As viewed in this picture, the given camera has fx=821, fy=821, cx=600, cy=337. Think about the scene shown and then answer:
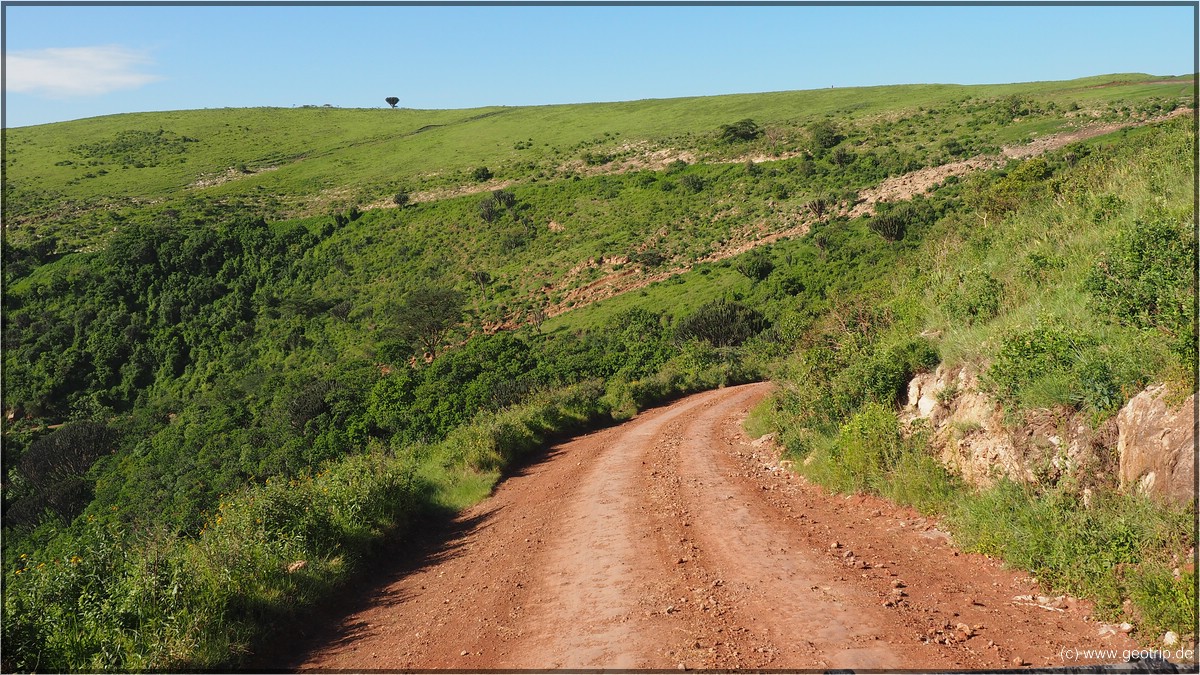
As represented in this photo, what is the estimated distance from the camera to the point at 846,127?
76.9m

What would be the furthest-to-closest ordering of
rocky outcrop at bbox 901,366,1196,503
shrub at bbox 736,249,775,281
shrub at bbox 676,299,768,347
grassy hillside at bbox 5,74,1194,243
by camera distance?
grassy hillside at bbox 5,74,1194,243
shrub at bbox 736,249,775,281
shrub at bbox 676,299,768,347
rocky outcrop at bbox 901,366,1196,503

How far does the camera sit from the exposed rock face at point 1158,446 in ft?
18.8

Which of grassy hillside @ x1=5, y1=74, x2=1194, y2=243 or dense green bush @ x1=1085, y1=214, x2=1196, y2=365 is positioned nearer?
dense green bush @ x1=1085, y1=214, x2=1196, y2=365

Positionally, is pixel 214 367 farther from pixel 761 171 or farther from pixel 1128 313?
pixel 1128 313

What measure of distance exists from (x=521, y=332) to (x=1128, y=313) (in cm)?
4730

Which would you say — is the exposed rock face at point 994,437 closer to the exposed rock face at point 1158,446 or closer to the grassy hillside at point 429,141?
the exposed rock face at point 1158,446

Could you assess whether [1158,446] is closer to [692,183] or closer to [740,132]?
A: [692,183]

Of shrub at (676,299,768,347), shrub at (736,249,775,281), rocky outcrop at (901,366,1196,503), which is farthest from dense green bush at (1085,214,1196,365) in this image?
shrub at (736,249,775,281)

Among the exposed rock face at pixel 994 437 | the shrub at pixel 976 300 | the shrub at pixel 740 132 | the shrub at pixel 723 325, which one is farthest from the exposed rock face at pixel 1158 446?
the shrub at pixel 740 132

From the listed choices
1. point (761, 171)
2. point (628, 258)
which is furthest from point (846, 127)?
point (628, 258)

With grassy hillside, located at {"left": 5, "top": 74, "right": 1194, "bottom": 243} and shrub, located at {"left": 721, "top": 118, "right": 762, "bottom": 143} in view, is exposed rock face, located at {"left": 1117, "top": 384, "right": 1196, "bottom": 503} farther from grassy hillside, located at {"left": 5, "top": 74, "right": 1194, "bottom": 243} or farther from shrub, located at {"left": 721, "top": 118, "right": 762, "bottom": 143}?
shrub, located at {"left": 721, "top": 118, "right": 762, "bottom": 143}

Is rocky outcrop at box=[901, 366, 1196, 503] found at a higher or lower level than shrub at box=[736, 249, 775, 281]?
higher

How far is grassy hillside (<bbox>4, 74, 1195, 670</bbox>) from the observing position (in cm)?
753

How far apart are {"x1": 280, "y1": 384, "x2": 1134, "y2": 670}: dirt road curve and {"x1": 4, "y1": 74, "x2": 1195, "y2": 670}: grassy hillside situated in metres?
0.72
